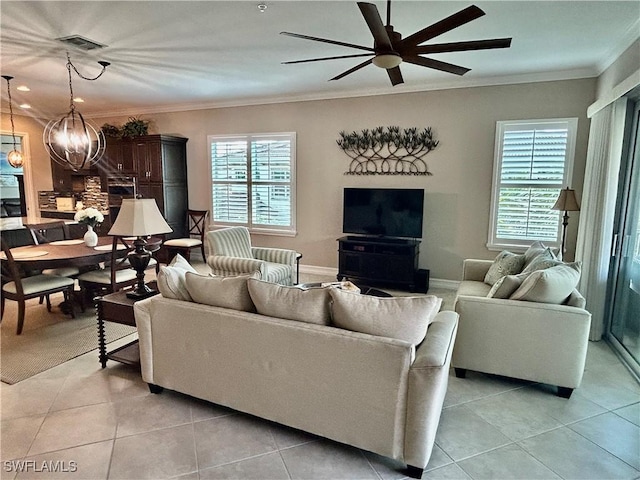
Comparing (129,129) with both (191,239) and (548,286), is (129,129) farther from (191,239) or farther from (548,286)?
(548,286)

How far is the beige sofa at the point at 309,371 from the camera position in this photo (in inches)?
76.7

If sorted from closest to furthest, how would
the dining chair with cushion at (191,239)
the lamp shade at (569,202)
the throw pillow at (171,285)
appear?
1. the throw pillow at (171,285)
2. the lamp shade at (569,202)
3. the dining chair with cushion at (191,239)

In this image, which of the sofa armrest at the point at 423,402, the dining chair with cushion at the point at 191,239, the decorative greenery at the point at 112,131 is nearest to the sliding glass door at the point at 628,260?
the sofa armrest at the point at 423,402

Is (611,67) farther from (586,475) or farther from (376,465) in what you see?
(376,465)

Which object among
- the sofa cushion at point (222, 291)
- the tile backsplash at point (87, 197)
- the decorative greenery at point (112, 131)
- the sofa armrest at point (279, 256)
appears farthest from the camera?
the tile backsplash at point (87, 197)

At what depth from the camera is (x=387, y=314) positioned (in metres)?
2.06

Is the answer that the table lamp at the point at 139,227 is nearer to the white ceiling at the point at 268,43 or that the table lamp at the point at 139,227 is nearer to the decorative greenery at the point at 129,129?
the white ceiling at the point at 268,43

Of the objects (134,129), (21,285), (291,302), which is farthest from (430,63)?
(134,129)

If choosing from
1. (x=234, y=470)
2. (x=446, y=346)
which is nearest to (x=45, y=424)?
(x=234, y=470)

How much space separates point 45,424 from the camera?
241 centimetres

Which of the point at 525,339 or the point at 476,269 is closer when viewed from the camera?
the point at 525,339

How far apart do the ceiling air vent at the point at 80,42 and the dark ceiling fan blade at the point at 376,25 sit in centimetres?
289

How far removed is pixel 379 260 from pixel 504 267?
6.08ft

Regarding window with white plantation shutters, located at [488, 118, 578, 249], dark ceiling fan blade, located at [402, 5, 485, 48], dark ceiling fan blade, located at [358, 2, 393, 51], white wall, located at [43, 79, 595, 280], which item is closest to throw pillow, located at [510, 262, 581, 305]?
dark ceiling fan blade, located at [402, 5, 485, 48]
